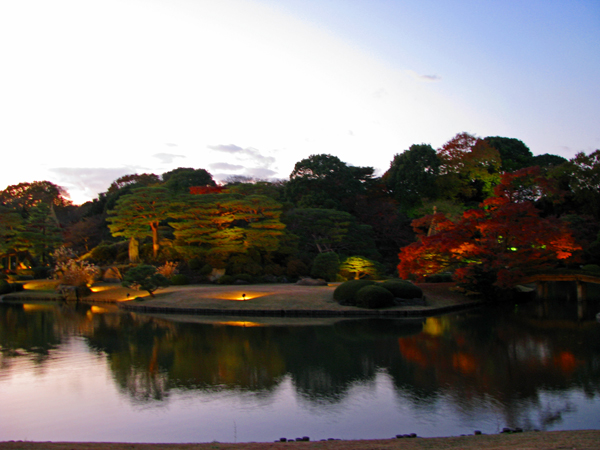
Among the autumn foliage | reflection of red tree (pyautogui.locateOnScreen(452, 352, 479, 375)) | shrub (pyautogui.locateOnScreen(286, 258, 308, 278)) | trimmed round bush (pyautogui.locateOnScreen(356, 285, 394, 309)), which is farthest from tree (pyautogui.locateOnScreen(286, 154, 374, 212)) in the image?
reflection of red tree (pyautogui.locateOnScreen(452, 352, 479, 375))

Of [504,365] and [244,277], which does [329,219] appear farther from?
[504,365]

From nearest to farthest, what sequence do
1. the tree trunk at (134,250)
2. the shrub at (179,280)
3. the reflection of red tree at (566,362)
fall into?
the reflection of red tree at (566,362) < the shrub at (179,280) < the tree trunk at (134,250)

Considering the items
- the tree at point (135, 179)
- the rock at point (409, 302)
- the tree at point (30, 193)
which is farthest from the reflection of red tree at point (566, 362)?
the tree at point (30, 193)

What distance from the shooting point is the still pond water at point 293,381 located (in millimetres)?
5961

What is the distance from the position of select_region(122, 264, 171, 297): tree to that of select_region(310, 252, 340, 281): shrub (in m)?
8.38

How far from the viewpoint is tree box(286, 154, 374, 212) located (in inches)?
1265

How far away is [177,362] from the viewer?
9.48 metres

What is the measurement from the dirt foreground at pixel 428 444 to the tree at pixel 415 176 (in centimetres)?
2955

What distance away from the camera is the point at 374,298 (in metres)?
16.6

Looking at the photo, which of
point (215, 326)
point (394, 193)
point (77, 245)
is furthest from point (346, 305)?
point (77, 245)

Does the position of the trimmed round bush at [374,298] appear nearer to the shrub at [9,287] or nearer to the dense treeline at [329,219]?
the dense treeline at [329,219]

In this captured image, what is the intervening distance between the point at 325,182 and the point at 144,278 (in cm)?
1587

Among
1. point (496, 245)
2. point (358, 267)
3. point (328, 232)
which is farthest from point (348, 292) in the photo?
point (328, 232)

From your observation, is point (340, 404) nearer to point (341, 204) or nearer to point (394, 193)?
point (341, 204)
